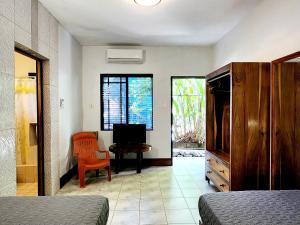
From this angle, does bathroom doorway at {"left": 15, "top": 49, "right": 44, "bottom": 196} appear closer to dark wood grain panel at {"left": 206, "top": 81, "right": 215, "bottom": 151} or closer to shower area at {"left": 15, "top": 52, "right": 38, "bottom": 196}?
shower area at {"left": 15, "top": 52, "right": 38, "bottom": 196}

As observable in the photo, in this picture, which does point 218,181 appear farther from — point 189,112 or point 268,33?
point 189,112

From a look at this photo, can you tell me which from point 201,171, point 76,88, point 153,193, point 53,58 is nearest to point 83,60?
point 76,88

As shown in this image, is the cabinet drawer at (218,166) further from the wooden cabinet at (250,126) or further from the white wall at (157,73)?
the white wall at (157,73)

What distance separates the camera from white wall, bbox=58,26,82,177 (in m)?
3.58

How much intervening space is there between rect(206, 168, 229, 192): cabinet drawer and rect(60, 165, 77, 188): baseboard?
97.0 inches

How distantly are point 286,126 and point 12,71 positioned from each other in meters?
2.93

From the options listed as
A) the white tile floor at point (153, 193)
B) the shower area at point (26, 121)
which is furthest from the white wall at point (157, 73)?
the shower area at point (26, 121)

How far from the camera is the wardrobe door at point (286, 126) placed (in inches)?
88.8

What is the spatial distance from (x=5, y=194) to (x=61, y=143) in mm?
1568

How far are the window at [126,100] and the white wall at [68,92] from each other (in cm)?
61

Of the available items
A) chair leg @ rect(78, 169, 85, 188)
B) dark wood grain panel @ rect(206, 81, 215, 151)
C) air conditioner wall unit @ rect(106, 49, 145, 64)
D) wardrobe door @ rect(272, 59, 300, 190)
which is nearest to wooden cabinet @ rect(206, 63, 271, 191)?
wardrobe door @ rect(272, 59, 300, 190)

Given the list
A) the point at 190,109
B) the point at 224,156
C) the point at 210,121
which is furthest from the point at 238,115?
the point at 190,109

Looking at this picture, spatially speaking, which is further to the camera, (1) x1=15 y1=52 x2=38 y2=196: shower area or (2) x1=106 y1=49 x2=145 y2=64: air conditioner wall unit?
(2) x1=106 y1=49 x2=145 y2=64: air conditioner wall unit

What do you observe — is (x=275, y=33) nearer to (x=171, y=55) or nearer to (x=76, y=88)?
(x=171, y=55)
